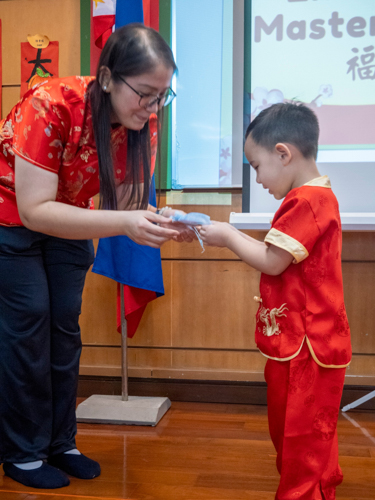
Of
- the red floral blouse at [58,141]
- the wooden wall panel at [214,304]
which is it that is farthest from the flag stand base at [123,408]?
the red floral blouse at [58,141]

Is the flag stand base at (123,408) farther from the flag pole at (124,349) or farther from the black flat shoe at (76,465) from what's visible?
the black flat shoe at (76,465)

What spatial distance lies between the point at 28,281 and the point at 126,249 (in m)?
0.71

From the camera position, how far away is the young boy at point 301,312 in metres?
1.14

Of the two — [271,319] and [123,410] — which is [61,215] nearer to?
[271,319]

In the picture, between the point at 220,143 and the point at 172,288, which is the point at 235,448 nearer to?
the point at 172,288

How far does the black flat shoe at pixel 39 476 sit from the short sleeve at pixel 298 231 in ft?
3.03

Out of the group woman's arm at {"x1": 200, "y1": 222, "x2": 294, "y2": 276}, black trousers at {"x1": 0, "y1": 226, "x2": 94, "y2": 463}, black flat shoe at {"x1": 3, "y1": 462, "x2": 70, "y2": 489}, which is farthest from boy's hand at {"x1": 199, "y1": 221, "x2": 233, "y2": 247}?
black flat shoe at {"x1": 3, "y1": 462, "x2": 70, "y2": 489}

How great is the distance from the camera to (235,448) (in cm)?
173

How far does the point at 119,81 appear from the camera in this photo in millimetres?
1186

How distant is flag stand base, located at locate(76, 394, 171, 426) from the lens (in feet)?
6.59

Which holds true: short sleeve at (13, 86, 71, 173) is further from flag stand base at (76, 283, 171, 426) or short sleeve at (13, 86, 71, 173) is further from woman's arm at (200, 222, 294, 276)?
flag stand base at (76, 283, 171, 426)

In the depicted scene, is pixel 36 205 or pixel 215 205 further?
pixel 215 205

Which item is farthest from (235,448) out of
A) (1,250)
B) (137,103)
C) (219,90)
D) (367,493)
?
(219,90)

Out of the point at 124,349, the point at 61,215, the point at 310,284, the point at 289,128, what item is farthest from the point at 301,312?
the point at 124,349
